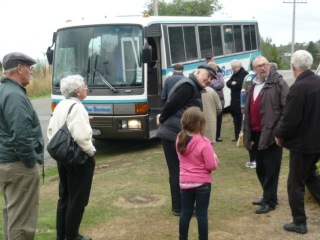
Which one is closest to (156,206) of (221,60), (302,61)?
(302,61)

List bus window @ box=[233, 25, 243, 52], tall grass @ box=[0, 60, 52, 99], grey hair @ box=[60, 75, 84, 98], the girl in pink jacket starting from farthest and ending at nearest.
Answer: tall grass @ box=[0, 60, 52, 99]
bus window @ box=[233, 25, 243, 52]
grey hair @ box=[60, 75, 84, 98]
the girl in pink jacket

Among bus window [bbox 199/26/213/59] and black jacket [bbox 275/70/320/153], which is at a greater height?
bus window [bbox 199/26/213/59]

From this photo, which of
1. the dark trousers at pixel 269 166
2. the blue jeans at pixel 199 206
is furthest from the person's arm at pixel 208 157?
the dark trousers at pixel 269 166

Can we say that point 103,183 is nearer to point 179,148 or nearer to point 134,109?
point 134,109

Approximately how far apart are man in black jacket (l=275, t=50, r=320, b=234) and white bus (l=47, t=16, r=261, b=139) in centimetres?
531

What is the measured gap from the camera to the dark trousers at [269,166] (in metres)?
5.86

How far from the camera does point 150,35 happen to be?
34.9 ft

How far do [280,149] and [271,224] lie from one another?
3.02ft

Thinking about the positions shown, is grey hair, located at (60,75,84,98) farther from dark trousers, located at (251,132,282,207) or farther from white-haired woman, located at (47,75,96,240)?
dark trousers, located at (251,132,282,207)

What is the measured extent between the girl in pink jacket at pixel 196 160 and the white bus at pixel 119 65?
5.65 m

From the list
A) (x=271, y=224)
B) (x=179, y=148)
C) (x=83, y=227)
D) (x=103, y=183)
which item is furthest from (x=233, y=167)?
(x=179, y=148)

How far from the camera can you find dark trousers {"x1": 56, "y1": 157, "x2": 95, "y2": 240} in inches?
196

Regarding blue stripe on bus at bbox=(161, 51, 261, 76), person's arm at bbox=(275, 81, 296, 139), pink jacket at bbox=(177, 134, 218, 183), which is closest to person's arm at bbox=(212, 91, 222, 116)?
blue stripe on bus at bbox=(161, 51, 261, 76)

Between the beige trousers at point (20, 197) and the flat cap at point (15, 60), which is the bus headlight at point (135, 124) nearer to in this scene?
the beige trousers at point (20, 197)
